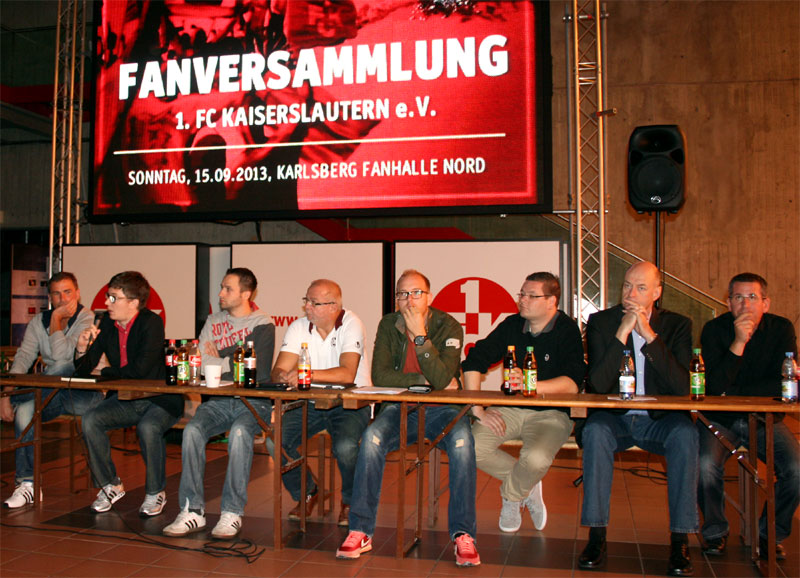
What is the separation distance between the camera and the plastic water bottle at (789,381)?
3.00m

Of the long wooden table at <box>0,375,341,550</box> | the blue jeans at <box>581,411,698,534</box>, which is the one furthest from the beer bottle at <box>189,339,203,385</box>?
the blue jeans at <box>581,411,698,534</box>

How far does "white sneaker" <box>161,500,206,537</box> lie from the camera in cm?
340

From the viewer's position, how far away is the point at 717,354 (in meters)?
3.47

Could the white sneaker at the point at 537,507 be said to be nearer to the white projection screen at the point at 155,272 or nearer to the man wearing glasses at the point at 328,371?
the man wearing glasses at the point at 328,371

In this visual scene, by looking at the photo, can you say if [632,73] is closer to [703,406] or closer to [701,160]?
[701,160]

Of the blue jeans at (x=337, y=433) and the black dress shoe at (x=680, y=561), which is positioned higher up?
the blue jeans at (x=337, y=433)

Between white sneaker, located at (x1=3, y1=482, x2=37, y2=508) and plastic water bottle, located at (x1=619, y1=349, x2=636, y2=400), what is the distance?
317 cm

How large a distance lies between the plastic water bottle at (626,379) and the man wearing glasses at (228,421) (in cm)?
179

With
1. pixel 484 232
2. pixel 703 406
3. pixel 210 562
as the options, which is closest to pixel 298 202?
pixel 210 562

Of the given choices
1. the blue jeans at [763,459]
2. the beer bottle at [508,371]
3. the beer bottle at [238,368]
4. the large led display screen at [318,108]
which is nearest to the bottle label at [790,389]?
the blue jeans at [763,459]

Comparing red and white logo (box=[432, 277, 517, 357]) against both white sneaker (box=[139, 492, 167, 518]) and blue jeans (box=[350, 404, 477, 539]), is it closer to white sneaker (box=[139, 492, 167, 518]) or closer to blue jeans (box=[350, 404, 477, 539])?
blue jeans (box=[350, 404, 477, 539])

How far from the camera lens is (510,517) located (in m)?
3.53

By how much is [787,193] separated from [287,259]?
20.0 feet

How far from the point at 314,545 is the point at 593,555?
1.27 metres
